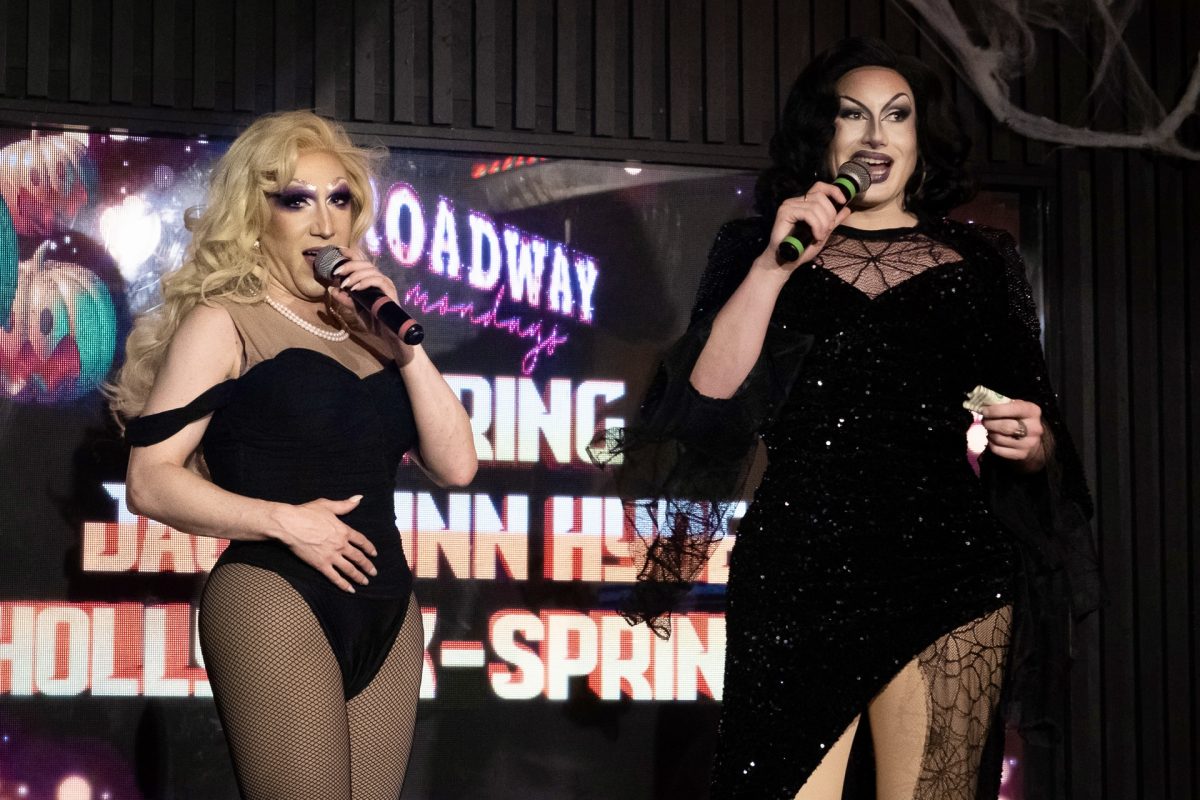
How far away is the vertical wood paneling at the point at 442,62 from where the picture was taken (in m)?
3.82

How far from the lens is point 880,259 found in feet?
6.81

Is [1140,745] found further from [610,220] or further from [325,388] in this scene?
[325,388]

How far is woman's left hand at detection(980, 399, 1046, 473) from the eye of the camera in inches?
78.0

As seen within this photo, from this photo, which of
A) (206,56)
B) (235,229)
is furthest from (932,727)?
(206,56)

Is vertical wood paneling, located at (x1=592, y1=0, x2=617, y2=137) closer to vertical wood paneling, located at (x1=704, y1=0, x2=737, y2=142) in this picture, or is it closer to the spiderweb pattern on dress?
vertical wood paneling, located at (x1=704, y1=0, x2=737, y2=142)

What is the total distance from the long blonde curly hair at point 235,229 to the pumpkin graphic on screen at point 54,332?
1.26 metres

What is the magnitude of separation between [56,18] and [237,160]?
5.61ft

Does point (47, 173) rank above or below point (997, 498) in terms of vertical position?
above

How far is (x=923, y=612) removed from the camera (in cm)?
194

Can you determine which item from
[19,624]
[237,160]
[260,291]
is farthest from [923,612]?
[19,624]

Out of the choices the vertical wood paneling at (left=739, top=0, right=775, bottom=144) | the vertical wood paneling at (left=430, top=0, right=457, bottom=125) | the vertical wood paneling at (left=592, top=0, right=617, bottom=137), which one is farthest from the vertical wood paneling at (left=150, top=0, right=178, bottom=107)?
the vertical wood paneling at (left=739, top=0, right=775, bottom=144)

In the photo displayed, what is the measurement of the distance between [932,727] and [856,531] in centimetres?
29

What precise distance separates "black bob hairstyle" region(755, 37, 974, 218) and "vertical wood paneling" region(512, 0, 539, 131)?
5.66 ft

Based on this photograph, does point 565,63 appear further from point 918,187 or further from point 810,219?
point 810,219
